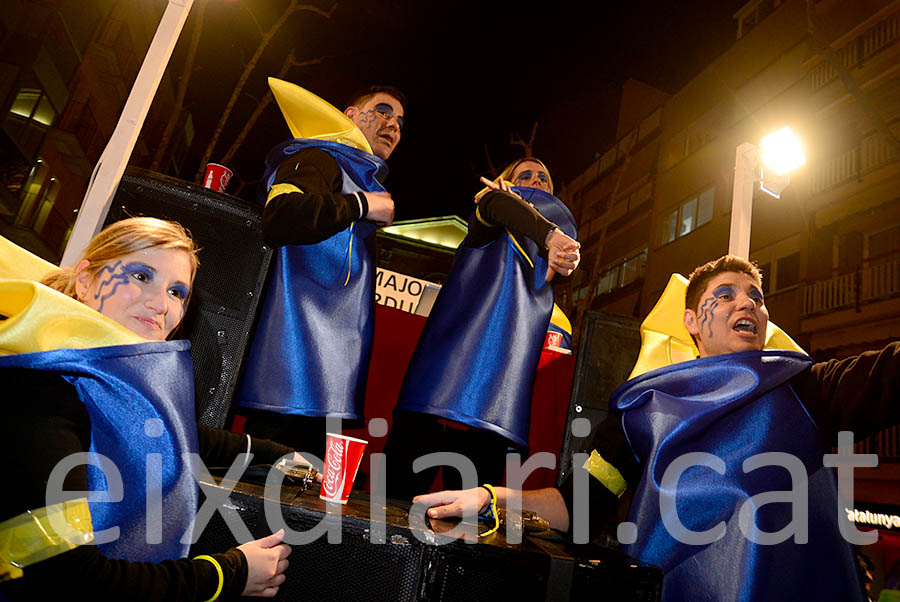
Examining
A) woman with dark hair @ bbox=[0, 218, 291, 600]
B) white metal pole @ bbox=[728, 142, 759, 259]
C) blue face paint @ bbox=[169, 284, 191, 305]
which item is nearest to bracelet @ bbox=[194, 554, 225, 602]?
woman with dark hair @ bbox=[0, 218, 291, 600]

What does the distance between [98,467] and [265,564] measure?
0.42m

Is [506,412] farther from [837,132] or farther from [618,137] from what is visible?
[618,137]

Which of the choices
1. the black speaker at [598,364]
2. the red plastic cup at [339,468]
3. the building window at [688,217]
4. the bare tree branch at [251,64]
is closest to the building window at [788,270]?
the building window at [688,217]

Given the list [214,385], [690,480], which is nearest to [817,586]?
[690,480]

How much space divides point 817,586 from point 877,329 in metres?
12.7

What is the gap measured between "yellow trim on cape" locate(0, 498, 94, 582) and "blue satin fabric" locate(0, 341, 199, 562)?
0.41ft

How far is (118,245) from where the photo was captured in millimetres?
1616

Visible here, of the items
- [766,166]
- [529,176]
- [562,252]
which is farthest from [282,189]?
[766,166]

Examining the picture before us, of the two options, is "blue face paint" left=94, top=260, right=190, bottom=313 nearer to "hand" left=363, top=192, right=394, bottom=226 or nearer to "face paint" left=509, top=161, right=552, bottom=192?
"hand" left=363, top=192, right=394, bottom=226

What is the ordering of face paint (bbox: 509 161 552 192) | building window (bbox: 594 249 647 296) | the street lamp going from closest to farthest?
face paint (bbox: 509 161 552 192) < the street lamp < building window (bbox: 594 249 647 296)

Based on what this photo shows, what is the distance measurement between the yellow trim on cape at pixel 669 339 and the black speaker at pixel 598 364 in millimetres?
355

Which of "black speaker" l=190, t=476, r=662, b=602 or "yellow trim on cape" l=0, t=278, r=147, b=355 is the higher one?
A: "yellow trim on cape" l=0, t=278, r=147, b=355

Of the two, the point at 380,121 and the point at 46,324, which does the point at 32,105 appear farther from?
the point at 46,324

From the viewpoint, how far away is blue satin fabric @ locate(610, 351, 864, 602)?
5.70 ft
